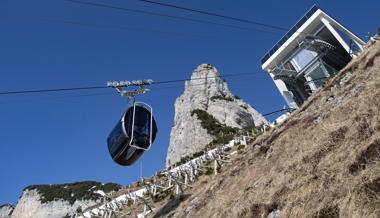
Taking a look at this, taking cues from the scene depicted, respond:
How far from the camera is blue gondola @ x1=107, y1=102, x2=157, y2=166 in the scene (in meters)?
15.8

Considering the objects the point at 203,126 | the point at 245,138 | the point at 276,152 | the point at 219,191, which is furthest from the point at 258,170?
the point at 203,126

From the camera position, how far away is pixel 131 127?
15.8 meters

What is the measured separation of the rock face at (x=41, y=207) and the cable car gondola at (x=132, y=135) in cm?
5886

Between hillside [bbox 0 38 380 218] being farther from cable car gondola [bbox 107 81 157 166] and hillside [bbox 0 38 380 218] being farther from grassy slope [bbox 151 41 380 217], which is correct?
cable car gondola [bbox 107 81 157 166]

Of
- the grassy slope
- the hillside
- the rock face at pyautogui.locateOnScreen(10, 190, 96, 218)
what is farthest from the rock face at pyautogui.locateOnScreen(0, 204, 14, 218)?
the grassy slope

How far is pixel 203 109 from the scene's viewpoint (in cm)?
7794

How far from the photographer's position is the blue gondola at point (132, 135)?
15.8 m

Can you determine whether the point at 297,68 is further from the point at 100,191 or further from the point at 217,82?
the point at 100,191

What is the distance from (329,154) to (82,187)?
78.5m

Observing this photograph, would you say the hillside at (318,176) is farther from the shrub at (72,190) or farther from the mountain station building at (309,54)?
the shrub at (72,190)

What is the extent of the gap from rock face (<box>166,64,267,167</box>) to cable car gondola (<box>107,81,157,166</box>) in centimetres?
4868

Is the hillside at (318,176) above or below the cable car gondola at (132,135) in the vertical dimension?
below

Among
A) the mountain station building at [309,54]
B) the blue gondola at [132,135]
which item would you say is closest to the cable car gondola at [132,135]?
the blue gondola at [132,135]

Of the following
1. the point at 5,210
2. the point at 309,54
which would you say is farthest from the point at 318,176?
the point at 5,210
